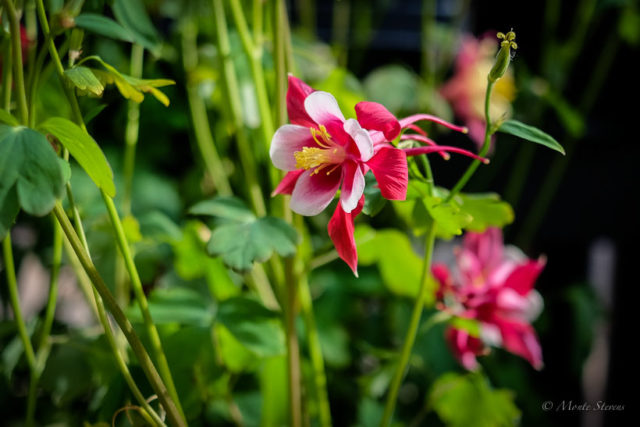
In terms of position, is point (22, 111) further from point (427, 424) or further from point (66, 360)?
point (427, 424)

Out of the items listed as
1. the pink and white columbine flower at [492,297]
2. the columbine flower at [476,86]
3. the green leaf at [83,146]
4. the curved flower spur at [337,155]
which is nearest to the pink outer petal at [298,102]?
the curved flower spur at [337,155]

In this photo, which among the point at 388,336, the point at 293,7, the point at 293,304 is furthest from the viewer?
the point at 293,7

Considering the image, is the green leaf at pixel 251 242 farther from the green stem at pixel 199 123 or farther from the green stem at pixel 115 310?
the green stem at pixel 199 123

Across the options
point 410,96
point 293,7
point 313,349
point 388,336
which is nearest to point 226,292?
point 313,349

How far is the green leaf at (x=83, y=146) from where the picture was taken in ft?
0.95

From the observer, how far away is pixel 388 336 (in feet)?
2.15

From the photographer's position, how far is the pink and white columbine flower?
1.55 ft

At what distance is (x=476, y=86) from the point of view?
31.5 inches

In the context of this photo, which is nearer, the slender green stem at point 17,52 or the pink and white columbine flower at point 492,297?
the slender green stem at point 17,52

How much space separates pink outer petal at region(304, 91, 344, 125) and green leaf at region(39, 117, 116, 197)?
108 mm

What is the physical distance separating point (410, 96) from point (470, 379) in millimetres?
364

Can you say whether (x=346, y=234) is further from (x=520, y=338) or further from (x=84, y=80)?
(x=520, y=338)

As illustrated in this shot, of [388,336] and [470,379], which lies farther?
[388,336]

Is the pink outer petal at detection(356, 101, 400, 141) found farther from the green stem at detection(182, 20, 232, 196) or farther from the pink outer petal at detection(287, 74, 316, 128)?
the green stem at detection(182, 20, 232, 196)
